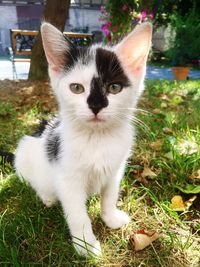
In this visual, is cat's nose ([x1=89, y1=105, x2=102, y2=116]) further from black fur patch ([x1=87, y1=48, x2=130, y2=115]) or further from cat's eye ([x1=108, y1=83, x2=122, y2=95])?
cat's eye ([x1=108, y1=83, x2=122, y2=95])

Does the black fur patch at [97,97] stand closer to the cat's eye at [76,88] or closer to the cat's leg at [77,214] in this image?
the cat's eye at [76,88]

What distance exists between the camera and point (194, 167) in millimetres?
1755

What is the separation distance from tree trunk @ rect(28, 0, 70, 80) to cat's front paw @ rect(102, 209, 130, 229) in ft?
10.4

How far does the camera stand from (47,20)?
12.6ft

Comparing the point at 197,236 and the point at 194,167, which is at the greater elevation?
the point at 194,167

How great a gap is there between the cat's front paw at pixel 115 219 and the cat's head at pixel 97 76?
477mm

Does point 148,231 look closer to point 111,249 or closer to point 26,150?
point 111,249

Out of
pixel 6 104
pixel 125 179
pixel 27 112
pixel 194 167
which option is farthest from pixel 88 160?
pixel 6 104

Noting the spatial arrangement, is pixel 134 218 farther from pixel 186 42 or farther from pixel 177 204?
pixel 186 42

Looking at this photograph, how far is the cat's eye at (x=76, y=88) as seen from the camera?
123 centimetres

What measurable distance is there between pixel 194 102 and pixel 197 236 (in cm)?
245

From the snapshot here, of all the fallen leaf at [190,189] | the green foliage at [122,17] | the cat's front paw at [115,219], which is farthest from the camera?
the green foliage at [122,17]

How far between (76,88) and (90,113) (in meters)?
0.14

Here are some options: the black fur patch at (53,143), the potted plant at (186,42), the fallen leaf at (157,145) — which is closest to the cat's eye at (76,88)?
the black fur patch at (53,143)
